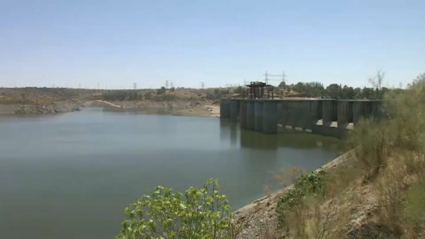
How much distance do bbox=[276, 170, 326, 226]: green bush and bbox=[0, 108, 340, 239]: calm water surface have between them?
429 centimetres

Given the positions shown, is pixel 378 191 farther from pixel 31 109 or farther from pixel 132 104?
pixel 132 104

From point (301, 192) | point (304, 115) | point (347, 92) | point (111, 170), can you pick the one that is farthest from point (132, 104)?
point (301, 192)

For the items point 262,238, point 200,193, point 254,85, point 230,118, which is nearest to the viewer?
point 200,193

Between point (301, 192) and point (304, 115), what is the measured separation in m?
29.6

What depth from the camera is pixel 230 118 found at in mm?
50688

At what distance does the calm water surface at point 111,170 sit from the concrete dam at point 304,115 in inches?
68.7

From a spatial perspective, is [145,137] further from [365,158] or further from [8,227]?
[365,158]

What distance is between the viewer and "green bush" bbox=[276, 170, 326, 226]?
678cm

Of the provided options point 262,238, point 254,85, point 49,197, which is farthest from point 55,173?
point 254,85

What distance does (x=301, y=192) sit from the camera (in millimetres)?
7270

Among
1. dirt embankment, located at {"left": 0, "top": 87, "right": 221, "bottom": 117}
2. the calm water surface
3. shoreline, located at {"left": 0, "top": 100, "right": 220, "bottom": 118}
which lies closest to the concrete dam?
the calm water surface

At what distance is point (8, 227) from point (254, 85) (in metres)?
32.8

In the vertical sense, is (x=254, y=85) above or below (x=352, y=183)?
above

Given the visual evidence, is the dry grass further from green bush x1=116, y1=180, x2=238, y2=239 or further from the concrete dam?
the concrete dam
